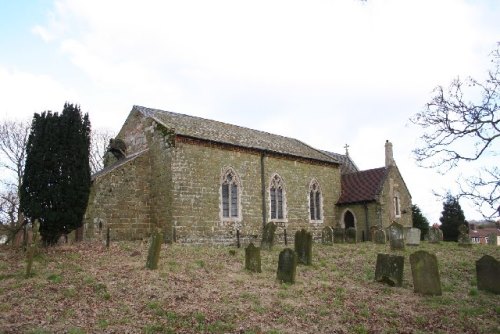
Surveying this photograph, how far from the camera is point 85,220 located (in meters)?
17.5

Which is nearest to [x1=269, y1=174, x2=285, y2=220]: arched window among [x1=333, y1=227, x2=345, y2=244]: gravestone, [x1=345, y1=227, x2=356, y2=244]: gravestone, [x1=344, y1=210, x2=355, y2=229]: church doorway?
[x1=333, y1=227, x2=345, y2=244]: gravestone

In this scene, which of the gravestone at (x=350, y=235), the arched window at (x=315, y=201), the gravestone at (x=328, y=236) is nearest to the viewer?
the gravestone at (x=328, y=236)

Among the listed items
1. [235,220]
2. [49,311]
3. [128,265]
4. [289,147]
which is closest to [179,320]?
[49,311]

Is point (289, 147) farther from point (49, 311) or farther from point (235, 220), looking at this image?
point (49, 311)

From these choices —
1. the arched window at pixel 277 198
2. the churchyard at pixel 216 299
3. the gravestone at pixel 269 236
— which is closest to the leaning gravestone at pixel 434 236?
the arched window at pixel 277 198

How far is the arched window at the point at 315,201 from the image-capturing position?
25812 millimetres

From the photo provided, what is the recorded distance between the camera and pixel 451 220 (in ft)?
112

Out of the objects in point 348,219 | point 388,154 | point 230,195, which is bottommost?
point 348,219

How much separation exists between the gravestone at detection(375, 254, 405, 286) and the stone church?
375 inches

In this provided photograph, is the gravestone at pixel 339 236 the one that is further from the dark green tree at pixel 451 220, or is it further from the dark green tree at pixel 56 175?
the dark green tree at pixel 451 220

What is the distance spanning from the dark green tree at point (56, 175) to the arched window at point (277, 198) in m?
11.1

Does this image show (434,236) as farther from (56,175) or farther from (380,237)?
(56,175)

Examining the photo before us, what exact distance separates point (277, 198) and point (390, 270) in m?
12.3

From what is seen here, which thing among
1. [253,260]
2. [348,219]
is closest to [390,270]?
[253,260]
